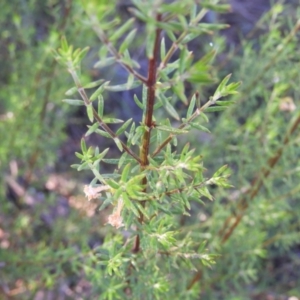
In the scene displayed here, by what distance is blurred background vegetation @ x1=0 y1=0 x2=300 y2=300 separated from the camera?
5.13 feet

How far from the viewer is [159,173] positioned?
77 cm

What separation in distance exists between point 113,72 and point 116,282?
1.82m

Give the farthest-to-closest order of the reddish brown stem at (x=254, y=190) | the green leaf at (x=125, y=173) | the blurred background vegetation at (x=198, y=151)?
1. the blurred background vegetation at (x=198, y=151)
2. the reddish brown stem at (x=254, y=190)
3. the green leaf at (x=125, y=173)

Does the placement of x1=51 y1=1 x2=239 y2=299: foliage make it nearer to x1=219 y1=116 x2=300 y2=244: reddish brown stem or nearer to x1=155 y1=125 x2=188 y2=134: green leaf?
x1=155 y1=125 x2=188 y2=134: green leaf

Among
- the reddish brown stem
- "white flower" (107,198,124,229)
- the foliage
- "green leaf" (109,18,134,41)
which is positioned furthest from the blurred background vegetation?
"green leaf" (109,18,134,41)

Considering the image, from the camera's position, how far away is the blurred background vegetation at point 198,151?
5.13 ft

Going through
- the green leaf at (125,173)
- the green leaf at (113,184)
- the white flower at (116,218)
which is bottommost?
the white flower at (116,218)

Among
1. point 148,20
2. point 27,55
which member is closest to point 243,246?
point 27,55

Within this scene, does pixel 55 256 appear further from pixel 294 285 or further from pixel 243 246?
pixel 294 285

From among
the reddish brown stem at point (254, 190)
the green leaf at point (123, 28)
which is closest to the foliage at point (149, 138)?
the green leaf at point (123, 28)

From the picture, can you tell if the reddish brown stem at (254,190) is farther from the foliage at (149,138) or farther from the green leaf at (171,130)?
the green leaf at (171,130)

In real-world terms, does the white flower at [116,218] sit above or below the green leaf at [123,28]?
below

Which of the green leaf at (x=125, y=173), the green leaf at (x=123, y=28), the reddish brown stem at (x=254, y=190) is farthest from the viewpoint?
the reddish brown stem at (x=254, y=190)

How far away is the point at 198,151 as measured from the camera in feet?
6.97
